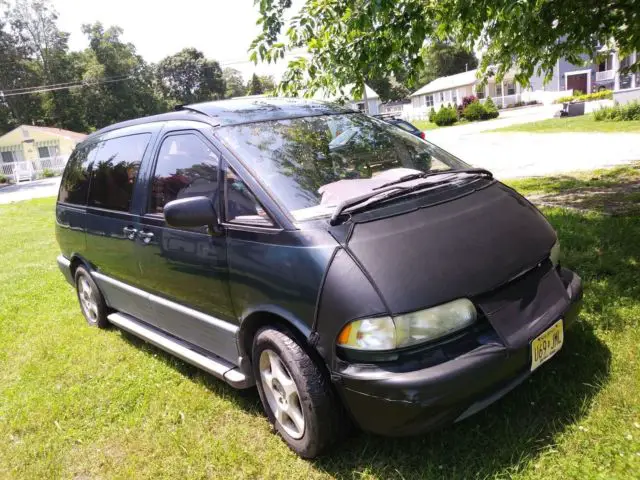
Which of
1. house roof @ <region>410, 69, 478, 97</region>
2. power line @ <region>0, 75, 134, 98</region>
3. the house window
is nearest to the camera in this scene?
the house window

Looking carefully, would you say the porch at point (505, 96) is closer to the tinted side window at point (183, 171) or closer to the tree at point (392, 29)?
the tree at point (392, 29)

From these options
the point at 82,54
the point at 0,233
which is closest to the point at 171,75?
the point at 82,54

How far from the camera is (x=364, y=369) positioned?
7.67ft

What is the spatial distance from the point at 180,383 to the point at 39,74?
63.1 meters

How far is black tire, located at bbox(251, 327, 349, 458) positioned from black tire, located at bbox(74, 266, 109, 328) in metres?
2.84

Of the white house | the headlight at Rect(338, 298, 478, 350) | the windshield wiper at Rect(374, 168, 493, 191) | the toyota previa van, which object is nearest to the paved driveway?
the toyota previa van

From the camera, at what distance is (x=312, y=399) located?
2.51 m

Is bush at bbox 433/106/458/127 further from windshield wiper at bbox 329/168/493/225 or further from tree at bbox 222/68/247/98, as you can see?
tree at bbox 222/68/247/98

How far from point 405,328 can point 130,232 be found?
8.08 feet

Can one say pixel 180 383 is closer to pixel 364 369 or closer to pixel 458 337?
pixel 364 369

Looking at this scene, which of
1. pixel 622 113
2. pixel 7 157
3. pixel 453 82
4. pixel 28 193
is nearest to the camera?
pixel 622 113

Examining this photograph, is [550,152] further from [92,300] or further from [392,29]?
[92,300]

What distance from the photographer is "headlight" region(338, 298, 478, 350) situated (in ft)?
7.53

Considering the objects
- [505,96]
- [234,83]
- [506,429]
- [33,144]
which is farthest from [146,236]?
[234,83]
